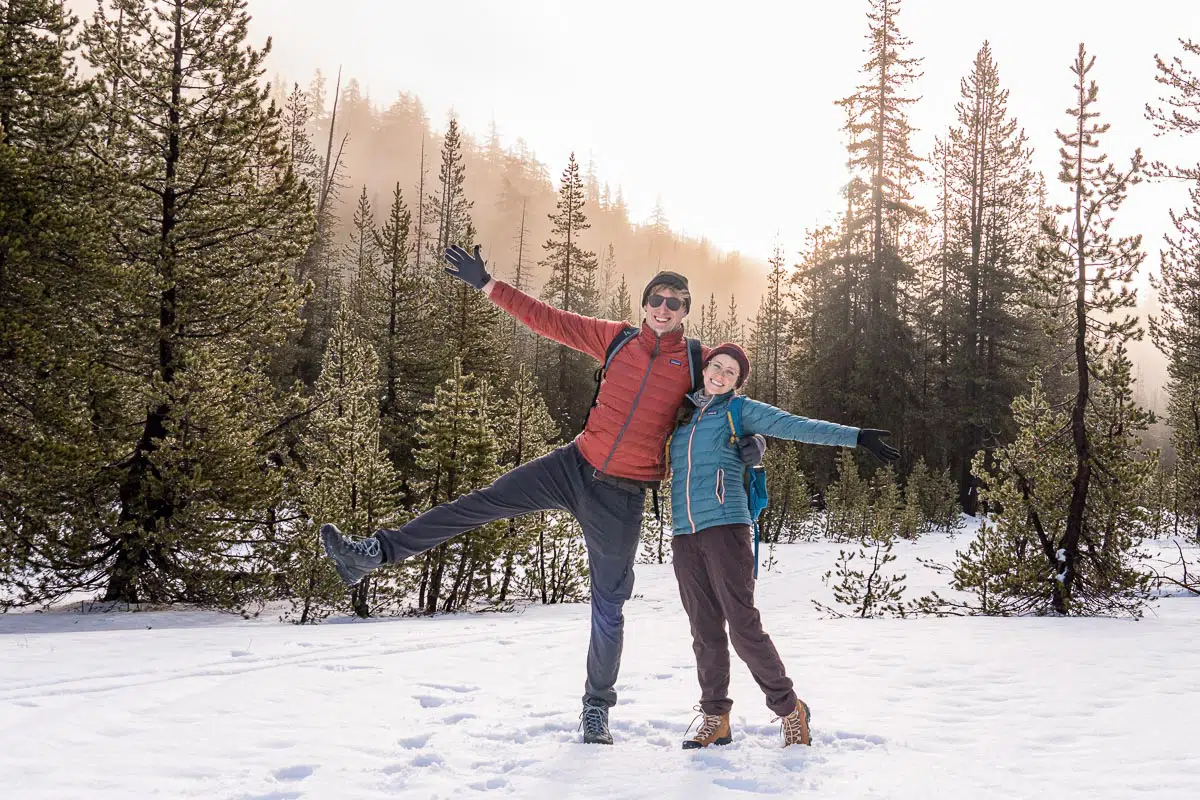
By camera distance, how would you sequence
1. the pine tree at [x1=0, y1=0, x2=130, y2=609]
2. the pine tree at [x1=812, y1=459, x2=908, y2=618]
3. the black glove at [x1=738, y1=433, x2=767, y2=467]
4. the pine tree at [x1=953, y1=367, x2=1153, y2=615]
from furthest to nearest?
1. the pine tree at [x1=812, y1=459, x2=908, y2=618]
2. the pine tree at [x1=0, y1=0, x2=130, y2=609]
3. the pine tree at [x1=953, y1=367, x2=1153, y2=615]
4. the black glove at [x1=738, y1=433, x2=767, y2=467]

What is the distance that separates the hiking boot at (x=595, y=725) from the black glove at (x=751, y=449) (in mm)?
1645

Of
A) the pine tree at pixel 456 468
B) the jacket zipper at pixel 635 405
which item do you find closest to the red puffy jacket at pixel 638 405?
the jacket zipper at pixel 635 405

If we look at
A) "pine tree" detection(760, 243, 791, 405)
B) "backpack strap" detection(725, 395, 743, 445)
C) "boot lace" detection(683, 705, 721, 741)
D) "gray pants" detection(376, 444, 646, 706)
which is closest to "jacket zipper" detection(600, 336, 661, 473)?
"gray pants" detection(376, 444, 646, 706)

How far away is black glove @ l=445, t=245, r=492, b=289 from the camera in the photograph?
4.23m

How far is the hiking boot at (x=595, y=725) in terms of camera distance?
3820mm

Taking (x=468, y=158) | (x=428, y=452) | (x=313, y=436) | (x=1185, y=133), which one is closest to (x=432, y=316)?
(x=313, y=436)

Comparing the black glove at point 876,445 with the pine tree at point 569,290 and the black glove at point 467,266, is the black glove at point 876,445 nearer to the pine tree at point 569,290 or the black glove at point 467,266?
the black glove at point 467,266

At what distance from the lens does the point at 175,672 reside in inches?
192

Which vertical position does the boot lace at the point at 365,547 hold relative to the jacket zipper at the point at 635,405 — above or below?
below

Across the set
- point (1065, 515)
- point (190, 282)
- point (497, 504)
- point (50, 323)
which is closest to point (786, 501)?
point (1065, 515)

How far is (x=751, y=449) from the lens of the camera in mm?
3777

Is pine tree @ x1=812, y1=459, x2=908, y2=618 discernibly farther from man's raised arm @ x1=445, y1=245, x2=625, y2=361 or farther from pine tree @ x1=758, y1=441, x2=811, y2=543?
man's raised arm @ x1=445, y1=245, x2=625, y2=361

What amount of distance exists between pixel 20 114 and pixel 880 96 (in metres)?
32.8

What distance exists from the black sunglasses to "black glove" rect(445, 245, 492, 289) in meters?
1.03
